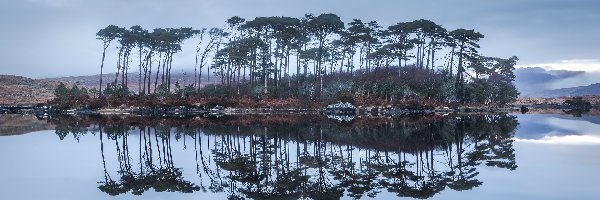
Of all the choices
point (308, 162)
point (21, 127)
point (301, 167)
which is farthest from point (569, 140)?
point (21, 127)

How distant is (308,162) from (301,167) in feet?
3.25

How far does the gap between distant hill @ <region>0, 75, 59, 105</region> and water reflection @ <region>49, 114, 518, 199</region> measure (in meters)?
80.9

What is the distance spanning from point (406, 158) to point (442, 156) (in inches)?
55.3

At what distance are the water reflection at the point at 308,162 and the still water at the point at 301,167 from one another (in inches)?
1.1

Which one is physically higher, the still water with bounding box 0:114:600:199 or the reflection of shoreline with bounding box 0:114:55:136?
the reflection of shoreline with bounding box 0:114:55:136

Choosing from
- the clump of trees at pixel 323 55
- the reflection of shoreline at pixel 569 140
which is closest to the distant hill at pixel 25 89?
the clump of trees at pixel 323 55

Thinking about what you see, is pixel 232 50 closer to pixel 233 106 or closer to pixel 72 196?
pixel 233 106

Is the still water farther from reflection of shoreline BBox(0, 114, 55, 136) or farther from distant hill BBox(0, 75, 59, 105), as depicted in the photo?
distant hill BBox(0, 75, 59, 105)

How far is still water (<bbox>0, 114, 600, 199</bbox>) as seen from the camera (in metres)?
10.7

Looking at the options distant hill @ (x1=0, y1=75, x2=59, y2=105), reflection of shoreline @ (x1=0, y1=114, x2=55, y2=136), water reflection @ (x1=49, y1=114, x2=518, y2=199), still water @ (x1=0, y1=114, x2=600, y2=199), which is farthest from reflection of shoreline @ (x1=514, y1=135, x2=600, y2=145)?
distant hill @ (x1=0, y1=75, x2=59, y2=105)

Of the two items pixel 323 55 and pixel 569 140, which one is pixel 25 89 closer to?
pixel 323 55

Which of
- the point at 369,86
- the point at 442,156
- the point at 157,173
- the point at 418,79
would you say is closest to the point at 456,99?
the point at 418,79

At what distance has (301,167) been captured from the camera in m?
14.0

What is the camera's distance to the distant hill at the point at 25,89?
A: 96.8 metres
